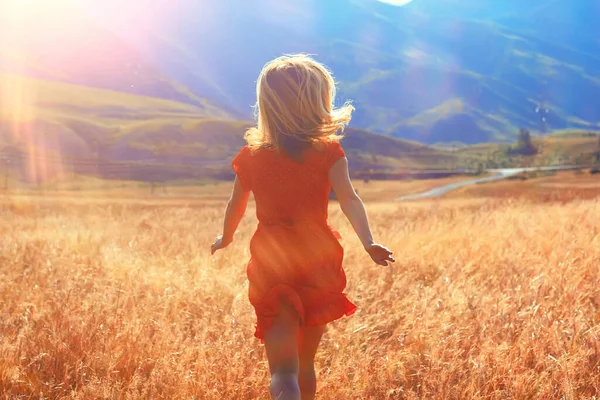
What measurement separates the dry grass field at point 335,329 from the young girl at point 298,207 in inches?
29.8

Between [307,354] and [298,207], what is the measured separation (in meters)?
0.74

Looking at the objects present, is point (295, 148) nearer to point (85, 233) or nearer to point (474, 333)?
point (474, 333)

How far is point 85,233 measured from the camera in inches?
336

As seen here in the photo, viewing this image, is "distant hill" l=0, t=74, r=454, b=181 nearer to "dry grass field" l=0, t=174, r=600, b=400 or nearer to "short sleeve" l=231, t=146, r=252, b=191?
"dry grass field" l=0, t=174, r=600, b=400

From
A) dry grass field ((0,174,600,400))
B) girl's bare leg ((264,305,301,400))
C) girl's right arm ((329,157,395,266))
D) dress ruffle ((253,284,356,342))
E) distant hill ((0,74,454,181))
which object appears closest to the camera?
girl's bare leg ((264,305,301,400))

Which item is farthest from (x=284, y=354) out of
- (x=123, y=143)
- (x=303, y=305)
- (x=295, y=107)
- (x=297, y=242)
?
(x=123, y=143)

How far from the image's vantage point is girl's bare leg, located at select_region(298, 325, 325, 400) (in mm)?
2836

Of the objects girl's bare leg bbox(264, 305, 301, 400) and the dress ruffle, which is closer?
girl's bare leg bbox(264, 305, 301, 400)

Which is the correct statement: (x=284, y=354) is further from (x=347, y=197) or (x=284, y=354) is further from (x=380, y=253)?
(x=347, y=197)

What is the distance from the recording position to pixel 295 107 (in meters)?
2.82

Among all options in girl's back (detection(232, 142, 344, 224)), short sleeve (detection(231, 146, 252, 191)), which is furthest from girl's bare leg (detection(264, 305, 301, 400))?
short sleeve (detection(231, 146, 252, 191))

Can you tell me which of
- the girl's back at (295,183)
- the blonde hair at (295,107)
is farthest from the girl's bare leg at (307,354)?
the blonde hair at (295,107)

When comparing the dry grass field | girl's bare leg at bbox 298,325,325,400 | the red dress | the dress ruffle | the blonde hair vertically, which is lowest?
the dry grass field

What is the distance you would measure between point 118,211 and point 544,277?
13.8 metres
